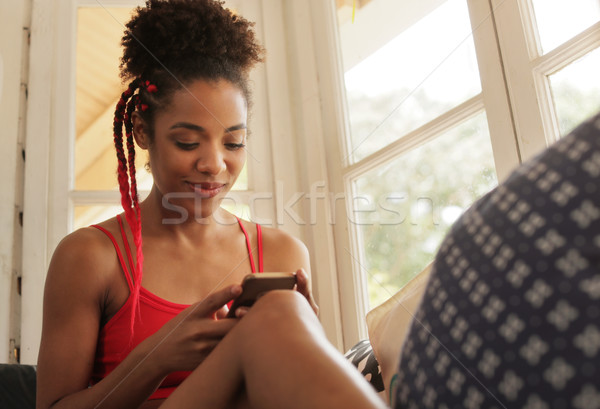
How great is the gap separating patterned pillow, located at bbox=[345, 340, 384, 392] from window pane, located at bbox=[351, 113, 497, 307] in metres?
0.41

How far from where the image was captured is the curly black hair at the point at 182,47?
1078 millimetres

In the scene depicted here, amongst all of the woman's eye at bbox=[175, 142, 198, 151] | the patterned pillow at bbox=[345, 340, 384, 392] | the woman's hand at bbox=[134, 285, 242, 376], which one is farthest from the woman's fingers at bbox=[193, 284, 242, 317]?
the woman's eye at bbox=[175, 142, 198, 151]

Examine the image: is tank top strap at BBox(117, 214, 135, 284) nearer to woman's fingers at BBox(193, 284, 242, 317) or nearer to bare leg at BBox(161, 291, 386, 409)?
woman's fingers at BBox(193, 284, 242, 317)

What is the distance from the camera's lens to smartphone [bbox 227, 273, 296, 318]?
65 centimetres

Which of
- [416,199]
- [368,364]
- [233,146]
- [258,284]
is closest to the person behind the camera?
[258,284]

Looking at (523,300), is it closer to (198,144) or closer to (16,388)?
(198,144)

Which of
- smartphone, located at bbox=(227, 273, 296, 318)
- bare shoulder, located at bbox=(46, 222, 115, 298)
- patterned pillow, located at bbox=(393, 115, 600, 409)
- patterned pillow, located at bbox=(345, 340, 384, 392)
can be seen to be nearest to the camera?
patterned pillow, located at bbox=(393, 115, 600, 409)

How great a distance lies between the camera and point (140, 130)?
1115mm

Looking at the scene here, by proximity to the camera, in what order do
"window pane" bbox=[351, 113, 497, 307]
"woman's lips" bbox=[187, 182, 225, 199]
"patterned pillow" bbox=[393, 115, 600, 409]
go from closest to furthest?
"patterned pillow" bbox=[393, 115, 600, 409] → "woman's lips" bbox=[187, 182, 225, 199] → "window pane" bbox=[351, 113, 497, 307]

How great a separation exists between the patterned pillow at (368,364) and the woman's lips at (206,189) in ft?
1.31

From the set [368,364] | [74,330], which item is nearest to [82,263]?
[74,330]

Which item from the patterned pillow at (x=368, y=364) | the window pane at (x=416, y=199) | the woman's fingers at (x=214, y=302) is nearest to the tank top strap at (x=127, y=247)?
the woman's fingers at (x=214, y=302)

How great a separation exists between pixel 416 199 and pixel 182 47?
0.64 meters

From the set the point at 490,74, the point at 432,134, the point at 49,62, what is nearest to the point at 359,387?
the point at 490,74
